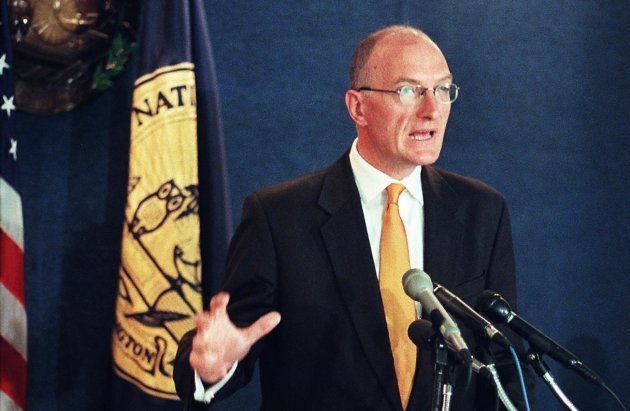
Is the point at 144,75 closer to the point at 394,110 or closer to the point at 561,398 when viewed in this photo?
the point at 394,110

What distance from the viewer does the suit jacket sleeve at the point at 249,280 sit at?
182cm

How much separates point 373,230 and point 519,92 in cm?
183

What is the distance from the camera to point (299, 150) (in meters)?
3.28

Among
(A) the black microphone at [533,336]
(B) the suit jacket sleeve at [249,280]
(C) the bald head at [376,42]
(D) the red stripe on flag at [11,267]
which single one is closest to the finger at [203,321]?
(B) the suit jacket sleeve at [249,280]

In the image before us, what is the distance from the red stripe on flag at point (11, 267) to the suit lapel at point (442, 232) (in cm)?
141

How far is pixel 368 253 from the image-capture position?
1889 millimetres

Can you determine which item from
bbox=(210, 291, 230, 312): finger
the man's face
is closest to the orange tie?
the man's face

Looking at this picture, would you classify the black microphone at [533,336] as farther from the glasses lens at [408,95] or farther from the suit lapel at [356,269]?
the glasses lens at [408,95]

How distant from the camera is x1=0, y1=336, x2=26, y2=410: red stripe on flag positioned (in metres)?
2.56

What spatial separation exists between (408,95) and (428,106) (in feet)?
0.22

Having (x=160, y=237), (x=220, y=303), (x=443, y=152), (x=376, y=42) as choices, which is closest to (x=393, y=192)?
(x=376, y=42)

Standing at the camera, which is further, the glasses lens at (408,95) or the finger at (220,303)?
the glasses lens at (408,95)

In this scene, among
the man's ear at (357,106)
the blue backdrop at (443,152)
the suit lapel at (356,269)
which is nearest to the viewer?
the suit lapel at (356,269)

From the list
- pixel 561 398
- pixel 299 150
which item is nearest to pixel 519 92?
pixel 299 150
